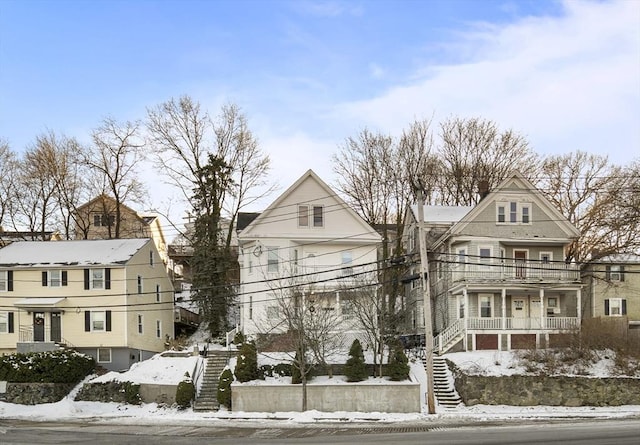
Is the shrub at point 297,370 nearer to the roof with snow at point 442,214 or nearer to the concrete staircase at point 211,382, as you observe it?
the concrete staircase at point 211,382

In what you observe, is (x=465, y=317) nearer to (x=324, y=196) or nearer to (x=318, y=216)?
(x=318, y=216)

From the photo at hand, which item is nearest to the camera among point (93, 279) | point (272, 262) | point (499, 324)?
point (499, 324)

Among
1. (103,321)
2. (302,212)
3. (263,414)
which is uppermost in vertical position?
(302,212)

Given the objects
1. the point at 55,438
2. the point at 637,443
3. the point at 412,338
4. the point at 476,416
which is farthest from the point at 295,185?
the point at 637,443

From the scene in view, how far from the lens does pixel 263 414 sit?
3459 centimetres

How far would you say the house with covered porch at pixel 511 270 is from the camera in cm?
4222

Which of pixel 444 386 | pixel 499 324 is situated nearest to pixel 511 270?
pixel 499 324

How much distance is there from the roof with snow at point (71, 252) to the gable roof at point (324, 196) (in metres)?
8.77

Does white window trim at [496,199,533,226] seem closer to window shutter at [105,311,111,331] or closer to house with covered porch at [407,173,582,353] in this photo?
house with covered porch at [407,173,582,353]

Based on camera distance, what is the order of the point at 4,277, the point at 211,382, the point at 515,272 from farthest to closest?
1. the point at 4,277
2. the point at 515,272
3. the point at 211,382

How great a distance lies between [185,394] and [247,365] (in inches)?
129

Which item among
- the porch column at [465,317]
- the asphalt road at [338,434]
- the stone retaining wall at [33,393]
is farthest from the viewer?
the porch column at [465,317]

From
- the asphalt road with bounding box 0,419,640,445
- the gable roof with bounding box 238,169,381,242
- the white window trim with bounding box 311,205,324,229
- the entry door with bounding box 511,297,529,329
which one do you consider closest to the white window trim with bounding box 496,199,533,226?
the entry door with bounding box 511,297,529,329

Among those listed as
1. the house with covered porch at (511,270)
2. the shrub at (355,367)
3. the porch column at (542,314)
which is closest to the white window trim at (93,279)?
the shrub at (355,367)
